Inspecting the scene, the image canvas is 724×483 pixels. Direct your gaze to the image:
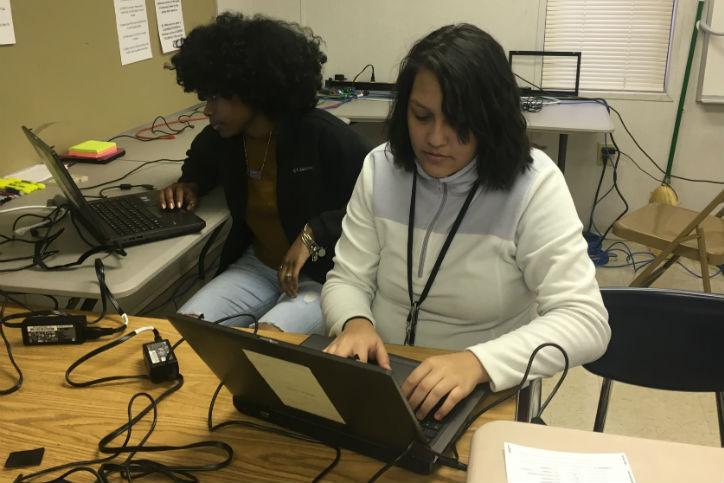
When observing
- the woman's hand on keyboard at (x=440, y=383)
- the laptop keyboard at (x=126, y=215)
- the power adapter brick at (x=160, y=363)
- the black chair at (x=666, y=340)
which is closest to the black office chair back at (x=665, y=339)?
the black chair at (x=666, y=340)

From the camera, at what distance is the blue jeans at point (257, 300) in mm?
1720

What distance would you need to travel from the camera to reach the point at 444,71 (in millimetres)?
1194

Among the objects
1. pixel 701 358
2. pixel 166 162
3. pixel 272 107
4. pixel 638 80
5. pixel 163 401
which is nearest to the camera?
pixel 163 401

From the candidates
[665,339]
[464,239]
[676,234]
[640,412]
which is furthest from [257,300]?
[676,234]

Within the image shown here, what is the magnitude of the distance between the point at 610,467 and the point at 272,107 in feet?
4.53

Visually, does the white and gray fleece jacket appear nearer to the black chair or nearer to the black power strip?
the black chair

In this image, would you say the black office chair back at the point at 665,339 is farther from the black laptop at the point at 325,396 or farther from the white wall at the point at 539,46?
the white wall at the point at 539,46

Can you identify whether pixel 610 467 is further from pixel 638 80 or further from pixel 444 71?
pixel 638 80

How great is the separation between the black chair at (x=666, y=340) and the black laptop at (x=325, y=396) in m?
0.44

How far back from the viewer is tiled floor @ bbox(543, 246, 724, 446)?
84.2 inches

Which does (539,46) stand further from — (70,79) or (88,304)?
(88,304)

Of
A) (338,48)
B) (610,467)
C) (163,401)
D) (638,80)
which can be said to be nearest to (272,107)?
(163,401)

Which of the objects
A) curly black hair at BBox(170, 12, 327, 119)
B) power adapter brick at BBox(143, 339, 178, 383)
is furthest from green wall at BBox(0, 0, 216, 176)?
power adapter brick at BBox(143, 339, 178, 383)

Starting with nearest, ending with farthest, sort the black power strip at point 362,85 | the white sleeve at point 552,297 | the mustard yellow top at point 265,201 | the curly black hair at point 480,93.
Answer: the white sleeve at point 552,297 < the curly black hair at point 480,93 < the mustard yellow top at point 265,201 < the black power strip at point 362,85
